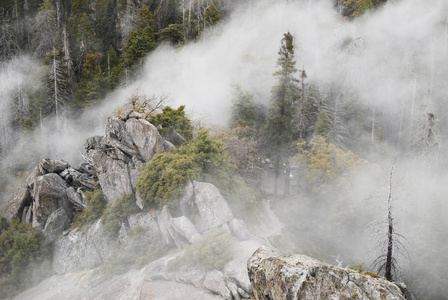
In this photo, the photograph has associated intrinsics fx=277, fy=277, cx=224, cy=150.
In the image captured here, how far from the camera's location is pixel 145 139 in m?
26.2

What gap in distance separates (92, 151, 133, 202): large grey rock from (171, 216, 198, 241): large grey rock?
6054 millimetres

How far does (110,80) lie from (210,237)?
37.8 m

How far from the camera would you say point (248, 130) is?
36.8 meters

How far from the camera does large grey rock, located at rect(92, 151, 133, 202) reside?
82.9 feet

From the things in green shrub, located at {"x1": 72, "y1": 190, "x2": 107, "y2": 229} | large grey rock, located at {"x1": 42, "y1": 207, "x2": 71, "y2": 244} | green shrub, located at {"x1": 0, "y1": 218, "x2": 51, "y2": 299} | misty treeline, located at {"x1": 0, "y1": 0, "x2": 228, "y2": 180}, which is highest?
misty treeline, located at {"x1": 0, "y1": 0, "x2": 228, "y2": 180}

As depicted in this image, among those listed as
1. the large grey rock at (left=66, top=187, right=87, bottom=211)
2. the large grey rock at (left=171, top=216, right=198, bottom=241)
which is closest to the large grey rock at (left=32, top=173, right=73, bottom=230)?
the large grey rock at (left=66, top=187, right=87, bottom=211)

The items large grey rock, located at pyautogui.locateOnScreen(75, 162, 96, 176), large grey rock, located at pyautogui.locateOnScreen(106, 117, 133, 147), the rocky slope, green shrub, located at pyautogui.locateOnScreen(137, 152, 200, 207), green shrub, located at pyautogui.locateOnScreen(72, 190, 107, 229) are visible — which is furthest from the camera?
large grey rock, located at pyautogui.locateOnScreen(75, 162, 96, 176)

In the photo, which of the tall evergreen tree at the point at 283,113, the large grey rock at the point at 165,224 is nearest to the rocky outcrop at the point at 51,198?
the large grey rock at the point at 165,224

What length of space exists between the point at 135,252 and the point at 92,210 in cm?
711

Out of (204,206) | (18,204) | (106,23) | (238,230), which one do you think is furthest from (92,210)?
(106,23)

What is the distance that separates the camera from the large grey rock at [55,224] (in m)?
25.5

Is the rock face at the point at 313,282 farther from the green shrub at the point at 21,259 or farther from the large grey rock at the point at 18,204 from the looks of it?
the large grey rock at the point at 18,204

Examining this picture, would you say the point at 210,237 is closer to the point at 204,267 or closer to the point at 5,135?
the point at 204,267

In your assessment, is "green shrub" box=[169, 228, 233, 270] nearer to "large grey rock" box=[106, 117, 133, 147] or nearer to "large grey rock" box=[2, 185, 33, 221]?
"large grey rock" box=[106, 117, 133, 147]
